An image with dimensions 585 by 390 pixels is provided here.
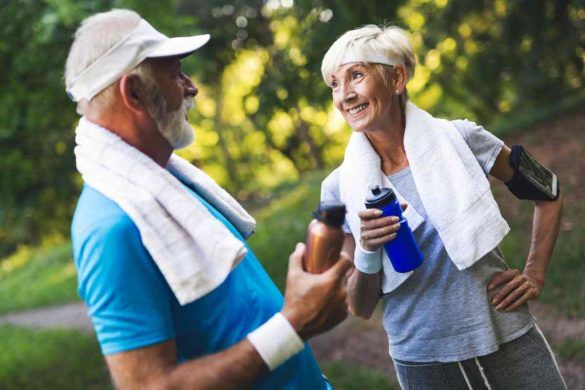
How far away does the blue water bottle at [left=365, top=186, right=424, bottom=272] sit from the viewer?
6.32 feet

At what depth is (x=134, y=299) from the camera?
4.50ft

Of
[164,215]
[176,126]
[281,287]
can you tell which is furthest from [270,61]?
[164,215]

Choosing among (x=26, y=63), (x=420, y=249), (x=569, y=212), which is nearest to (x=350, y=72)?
(x=420, y=249)

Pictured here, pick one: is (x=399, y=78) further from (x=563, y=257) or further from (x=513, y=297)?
(x=563, y=257)

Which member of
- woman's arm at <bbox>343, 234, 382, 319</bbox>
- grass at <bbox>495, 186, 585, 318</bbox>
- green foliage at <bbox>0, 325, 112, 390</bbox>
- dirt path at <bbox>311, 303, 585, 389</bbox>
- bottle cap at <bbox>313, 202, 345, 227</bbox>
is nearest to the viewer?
bottle cap at <bbox>313, 202, 345, 227</bbox>

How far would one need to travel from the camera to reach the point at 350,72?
2.32 metres

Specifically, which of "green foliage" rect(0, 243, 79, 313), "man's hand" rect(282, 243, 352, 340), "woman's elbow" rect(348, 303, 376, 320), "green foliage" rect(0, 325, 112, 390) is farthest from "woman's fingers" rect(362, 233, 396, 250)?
"green foliage" rect(0, 243, 79, 313)

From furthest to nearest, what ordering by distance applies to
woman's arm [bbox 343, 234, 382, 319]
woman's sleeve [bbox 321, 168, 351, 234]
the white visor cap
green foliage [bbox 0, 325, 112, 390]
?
green foliage [bbox 0, 325, 112, 390] → woman's sleeve [bbox 321, 168, 351, 234] → woman's arm [bbox 343, 234, 382, 319] → the white visor cap

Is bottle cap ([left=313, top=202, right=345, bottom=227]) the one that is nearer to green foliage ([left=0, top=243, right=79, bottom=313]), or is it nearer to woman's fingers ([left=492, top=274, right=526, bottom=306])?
woman's fingers ([left=492, top=274, right=526, bottom=306])

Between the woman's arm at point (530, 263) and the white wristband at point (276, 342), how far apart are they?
3.29ft

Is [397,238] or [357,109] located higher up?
[357,109]

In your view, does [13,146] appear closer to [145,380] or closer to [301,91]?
[301,91]

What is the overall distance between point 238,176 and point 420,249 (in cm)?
2511

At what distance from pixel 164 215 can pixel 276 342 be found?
420mm
